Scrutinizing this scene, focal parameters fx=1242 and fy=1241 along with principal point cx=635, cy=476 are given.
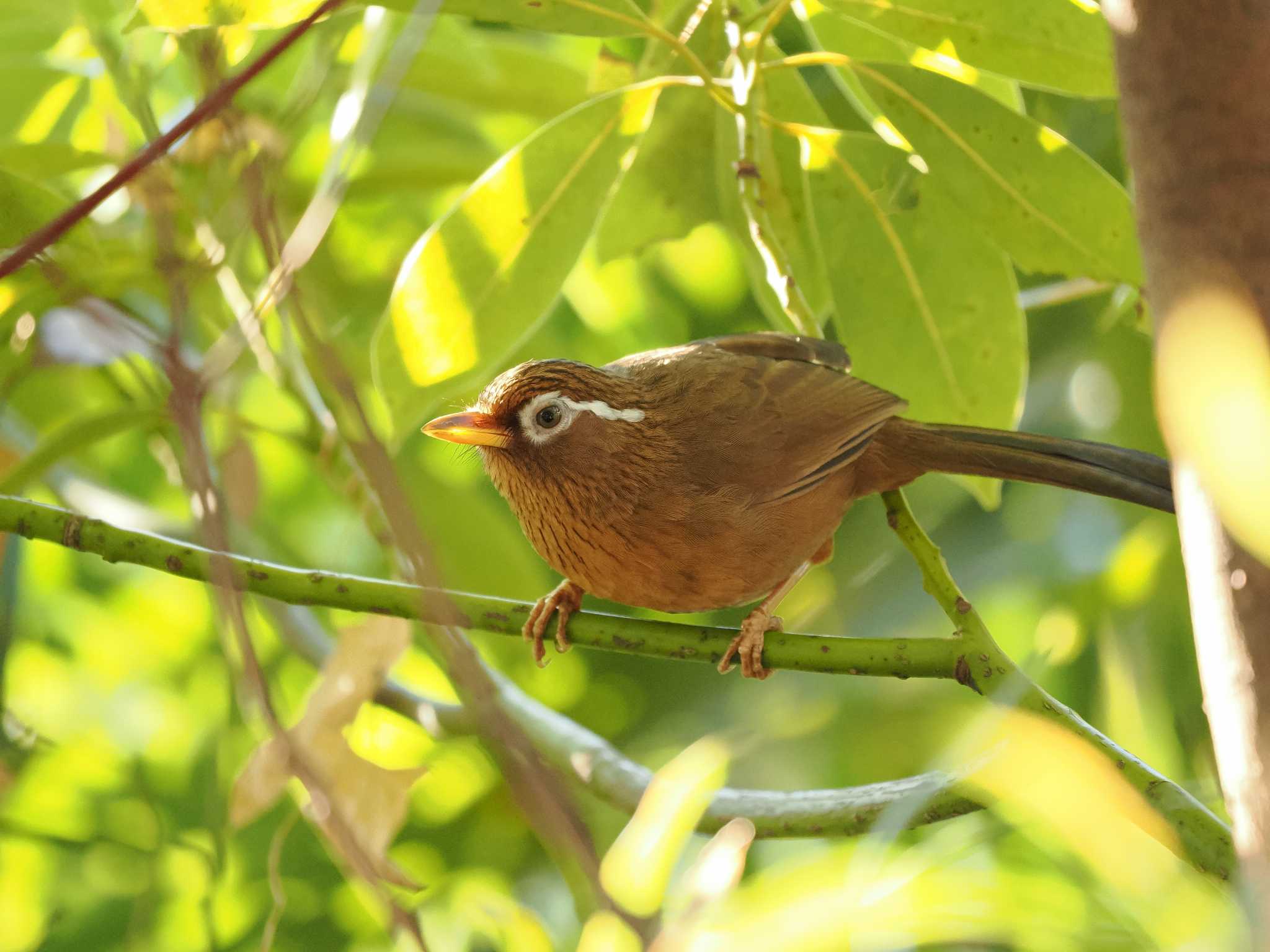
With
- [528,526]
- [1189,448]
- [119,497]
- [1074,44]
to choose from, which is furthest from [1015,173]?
[119,497]

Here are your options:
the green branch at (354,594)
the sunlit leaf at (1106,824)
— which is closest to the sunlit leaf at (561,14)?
the green branch at (354,594)

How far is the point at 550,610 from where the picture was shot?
269 centimetres

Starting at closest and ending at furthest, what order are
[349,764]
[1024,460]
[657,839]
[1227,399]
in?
[1227,399]
[657,839]
[349,764]
[1024,460]

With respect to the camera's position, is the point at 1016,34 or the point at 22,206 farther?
the point at 22,206

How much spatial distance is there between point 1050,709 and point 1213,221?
785 mm

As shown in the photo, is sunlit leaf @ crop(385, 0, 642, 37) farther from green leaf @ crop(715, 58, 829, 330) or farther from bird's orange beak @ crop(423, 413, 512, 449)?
bird's orange beak @ crop(423, 413, 512, 449)

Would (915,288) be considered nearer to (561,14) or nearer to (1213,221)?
(561,14)

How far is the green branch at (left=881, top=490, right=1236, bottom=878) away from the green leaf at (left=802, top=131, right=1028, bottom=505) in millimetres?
521

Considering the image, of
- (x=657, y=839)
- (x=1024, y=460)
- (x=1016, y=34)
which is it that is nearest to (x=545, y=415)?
(x=1024, y=460)

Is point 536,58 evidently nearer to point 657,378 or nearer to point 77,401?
point 657,378

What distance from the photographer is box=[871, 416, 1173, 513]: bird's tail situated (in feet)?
7.76

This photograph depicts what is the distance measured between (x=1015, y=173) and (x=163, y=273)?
1588 millimetres

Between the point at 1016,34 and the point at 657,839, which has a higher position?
the point at 1016,34

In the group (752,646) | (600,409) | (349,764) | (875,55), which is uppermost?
(875,55)
